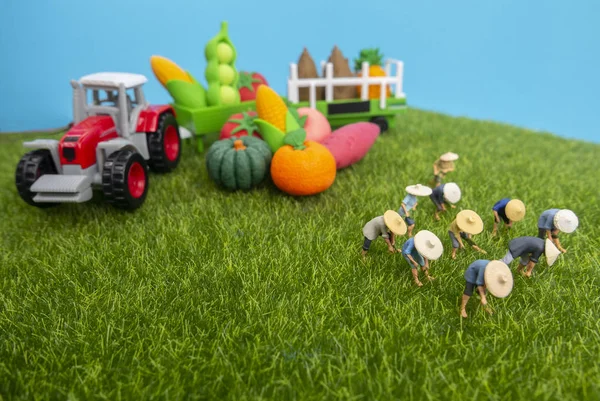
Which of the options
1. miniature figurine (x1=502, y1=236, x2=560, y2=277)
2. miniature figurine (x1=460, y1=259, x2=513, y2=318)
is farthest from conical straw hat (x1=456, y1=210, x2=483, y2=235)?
miniature figurine (x1=460, y1=259, x2=513, y2=318)

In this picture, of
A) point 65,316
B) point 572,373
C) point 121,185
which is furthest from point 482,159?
point 65,316

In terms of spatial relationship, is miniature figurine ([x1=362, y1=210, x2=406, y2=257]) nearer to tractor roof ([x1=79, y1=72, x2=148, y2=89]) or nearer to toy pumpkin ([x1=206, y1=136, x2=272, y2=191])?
toy pumpkin ([x1=206, y1=136, x2=272, y2=191])

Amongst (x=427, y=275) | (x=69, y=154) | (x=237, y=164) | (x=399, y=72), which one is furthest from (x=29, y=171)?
(x=399, y=72)

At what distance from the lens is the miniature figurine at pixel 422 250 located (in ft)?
7.80

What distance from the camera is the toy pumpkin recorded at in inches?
155

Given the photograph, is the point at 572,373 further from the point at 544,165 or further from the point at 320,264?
the point at 544,165

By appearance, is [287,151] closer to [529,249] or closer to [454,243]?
[454,243]

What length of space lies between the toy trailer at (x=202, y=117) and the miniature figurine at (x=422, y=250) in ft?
10.5

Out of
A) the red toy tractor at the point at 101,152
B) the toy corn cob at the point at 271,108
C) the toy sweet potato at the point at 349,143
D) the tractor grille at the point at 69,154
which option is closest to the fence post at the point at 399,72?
the toy sweet potato at the point at 349,143

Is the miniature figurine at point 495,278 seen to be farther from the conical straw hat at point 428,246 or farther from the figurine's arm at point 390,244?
the figurine's arm at point 390,244

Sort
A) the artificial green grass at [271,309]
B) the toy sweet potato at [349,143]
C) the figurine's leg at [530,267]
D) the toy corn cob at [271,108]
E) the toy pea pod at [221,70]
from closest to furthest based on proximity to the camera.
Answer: the artificial green grass at [271,309] < the figurine's leg at [530,267] < the toy corn cob at [271,108] < the toy sweet potato at [349,143] < the toy pea pod at [221,70]

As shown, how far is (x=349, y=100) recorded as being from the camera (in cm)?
578

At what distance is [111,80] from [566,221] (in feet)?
12.2

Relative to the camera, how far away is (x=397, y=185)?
421 cm
